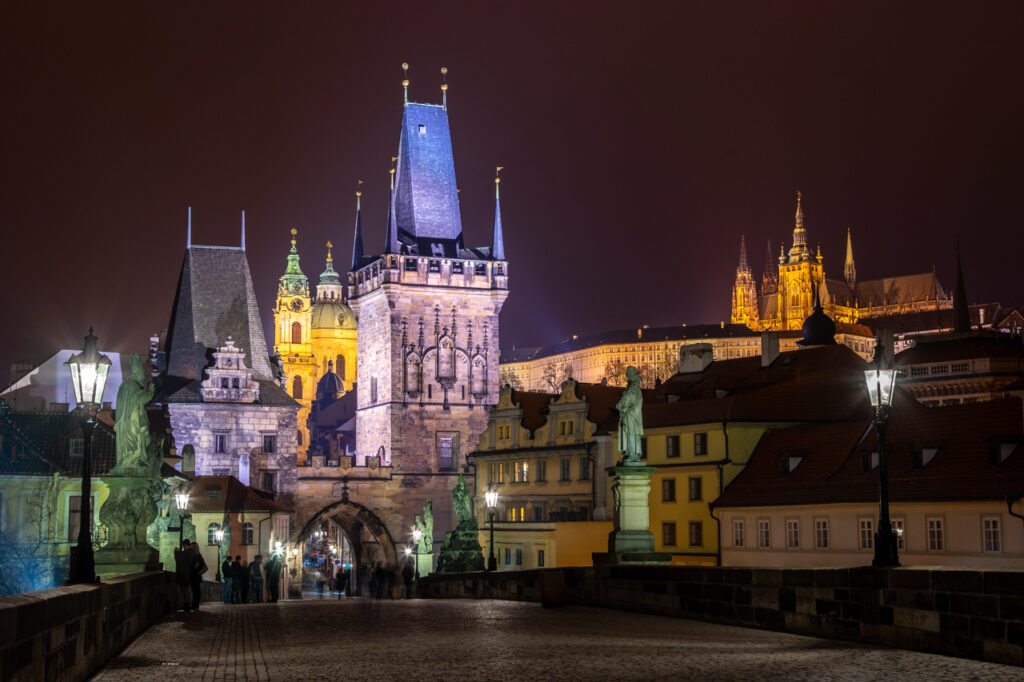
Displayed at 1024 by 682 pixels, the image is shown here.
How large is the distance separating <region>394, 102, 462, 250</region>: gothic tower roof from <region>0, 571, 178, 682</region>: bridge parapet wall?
7077cm

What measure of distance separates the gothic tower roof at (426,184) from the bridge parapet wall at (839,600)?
6494cm

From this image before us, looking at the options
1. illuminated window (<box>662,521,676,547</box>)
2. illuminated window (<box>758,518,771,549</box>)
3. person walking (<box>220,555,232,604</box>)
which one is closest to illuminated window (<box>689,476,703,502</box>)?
illuminated window (<box>662,521,676,547</box>)

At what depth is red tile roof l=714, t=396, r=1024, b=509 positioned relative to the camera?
38938 mm

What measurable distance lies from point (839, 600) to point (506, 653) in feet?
13.1

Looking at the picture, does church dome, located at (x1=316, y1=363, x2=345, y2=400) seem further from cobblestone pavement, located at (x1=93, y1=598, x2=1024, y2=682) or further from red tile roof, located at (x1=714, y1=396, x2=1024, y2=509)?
cobblestone pavement, located at (x1=93, y1=598, x2=1024, y2=682)

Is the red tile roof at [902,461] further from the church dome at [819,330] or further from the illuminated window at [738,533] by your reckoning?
the church dome at [819,330]

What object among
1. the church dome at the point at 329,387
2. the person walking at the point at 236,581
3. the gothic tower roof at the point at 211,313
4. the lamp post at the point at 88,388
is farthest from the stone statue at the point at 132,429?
the church dome at the point at 329,387

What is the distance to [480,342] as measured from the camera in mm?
87938

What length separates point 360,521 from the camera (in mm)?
84125

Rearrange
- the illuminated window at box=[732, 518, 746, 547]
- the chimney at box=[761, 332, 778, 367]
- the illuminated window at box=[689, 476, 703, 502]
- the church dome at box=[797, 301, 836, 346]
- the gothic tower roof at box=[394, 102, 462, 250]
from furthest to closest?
the gothic tower roof at box=[394, 102, 462, 250] → the church dome at box=[797, 301, 836, 346] → the chimney at box=[761, 332, 778, 367] → the illuminated window at box=[689, 476, 703, 502] → the illuminated window at box=[732, 518, 746, 547]

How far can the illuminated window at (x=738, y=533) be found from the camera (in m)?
48.0

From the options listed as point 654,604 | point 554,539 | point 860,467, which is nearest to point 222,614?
point 654,604

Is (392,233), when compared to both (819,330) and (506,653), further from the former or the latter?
(506,653)

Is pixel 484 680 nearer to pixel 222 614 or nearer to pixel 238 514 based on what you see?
pixel 222 614
